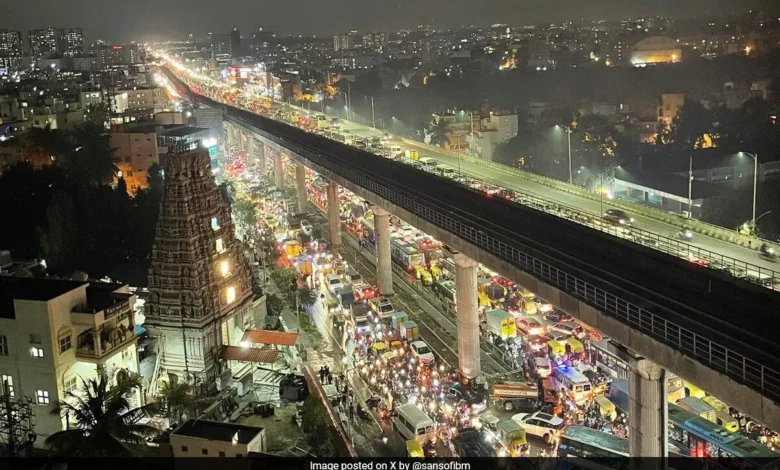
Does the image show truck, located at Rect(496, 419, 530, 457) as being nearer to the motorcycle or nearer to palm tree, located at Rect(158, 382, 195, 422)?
palm tree, located at Rect(158, 382, 195, 422)

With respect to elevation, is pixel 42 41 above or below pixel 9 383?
above

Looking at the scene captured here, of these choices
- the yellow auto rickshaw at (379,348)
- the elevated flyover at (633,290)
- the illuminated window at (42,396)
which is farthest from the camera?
the yellow auto rickshaw at (379,348)

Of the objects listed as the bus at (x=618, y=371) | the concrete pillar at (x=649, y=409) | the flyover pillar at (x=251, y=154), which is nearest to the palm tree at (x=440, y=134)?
the flyover pillar at (x=251, y=154)

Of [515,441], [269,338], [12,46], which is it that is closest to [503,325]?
[515,441]

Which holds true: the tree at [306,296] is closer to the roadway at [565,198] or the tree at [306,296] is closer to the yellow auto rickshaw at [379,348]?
the yellow auto rickshaw at [379,348]

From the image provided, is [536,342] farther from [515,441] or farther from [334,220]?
[334,220]

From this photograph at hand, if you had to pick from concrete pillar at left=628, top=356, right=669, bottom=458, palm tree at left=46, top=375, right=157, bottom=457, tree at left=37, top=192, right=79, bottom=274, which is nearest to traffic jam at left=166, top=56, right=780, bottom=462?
concrete pillar at left=628, top=356, right=669, bottom=458
